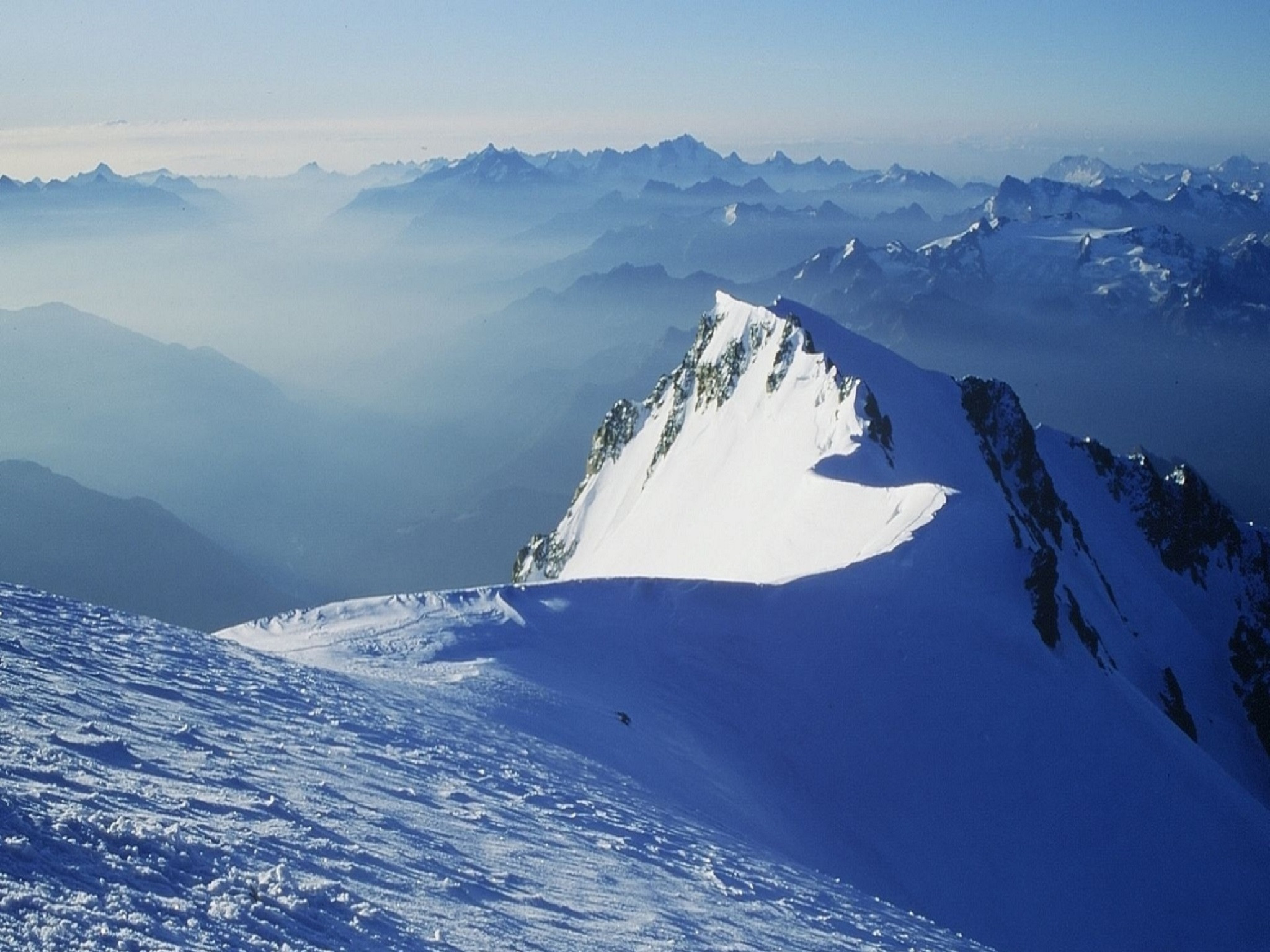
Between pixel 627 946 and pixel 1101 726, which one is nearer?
pixel 627 946

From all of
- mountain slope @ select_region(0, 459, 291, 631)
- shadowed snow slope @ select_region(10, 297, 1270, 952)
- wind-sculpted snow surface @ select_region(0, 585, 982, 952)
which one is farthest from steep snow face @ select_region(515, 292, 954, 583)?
mountain slope @ select_region(0, 459, 291, 631)

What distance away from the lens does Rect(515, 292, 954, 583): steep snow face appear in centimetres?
3519

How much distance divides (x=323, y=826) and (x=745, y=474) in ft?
122

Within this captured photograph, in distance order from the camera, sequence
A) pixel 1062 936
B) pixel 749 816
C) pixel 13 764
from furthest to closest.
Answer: pixel 1062 936 → pixel 749 816 → pixel 13 764

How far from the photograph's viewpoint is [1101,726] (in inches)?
1153

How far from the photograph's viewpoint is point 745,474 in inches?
1770

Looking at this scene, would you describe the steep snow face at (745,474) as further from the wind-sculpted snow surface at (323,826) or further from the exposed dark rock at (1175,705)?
Result: the exposed dark rock at (1175,705)

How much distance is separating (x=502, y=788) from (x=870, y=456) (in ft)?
100

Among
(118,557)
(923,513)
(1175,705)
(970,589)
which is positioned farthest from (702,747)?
(118,557)

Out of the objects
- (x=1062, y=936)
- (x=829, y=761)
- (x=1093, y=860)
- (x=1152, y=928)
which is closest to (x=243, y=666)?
(x=829, y=761)

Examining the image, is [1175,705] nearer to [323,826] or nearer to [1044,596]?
[1044,596]

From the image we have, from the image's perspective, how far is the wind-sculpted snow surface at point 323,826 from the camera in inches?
277

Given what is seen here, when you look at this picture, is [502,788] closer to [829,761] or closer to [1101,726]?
[829,761]

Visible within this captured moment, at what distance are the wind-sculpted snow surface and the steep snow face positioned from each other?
1593cm
